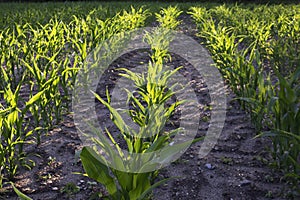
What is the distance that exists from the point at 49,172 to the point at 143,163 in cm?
86

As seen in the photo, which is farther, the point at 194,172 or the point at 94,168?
the point at 194,172

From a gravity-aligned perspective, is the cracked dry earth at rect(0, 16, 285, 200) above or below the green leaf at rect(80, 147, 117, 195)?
below

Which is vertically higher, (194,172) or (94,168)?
(94,168)

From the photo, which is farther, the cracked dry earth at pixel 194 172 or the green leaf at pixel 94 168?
the cracked dry earth at pixel 194 172

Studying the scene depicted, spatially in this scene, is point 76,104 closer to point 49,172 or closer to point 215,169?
point 49,172

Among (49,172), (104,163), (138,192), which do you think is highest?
(104,163)

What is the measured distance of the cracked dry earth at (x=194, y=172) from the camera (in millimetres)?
2184

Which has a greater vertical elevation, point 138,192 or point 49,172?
point 138,192

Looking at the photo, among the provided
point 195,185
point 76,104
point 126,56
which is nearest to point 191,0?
point 126,56

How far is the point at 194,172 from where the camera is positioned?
7.98 feet

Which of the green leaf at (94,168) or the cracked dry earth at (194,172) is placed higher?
the green leaf at (94,168)

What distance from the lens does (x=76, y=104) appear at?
3471 millimetres

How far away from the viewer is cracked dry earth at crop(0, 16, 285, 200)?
7.16 ft

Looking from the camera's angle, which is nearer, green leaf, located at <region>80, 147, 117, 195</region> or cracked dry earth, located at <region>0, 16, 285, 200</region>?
green leaf, located at <region>80, 147, 117, 195</region>
